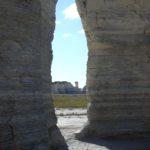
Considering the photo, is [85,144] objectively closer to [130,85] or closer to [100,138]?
[100,138]

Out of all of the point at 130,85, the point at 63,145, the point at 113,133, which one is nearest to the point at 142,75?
the point at 130,85

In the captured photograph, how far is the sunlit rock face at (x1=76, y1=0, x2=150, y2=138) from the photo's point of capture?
13322 mm

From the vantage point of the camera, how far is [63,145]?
36.4ft

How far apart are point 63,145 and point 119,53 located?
3.73 m

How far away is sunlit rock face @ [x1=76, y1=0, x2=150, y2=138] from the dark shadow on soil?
520 mm

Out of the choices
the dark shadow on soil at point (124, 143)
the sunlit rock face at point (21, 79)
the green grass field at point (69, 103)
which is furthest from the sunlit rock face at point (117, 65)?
the green grass field at point (69, 103)

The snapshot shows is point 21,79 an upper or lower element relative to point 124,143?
upper

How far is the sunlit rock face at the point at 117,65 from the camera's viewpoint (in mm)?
13322

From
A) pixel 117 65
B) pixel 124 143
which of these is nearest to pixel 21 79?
pixel 124 143

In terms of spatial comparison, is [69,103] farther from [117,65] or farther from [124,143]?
[124,143]

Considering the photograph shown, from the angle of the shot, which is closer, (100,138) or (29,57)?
(29,57)

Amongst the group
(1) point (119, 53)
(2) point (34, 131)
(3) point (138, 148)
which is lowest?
(3) point (138, 148)

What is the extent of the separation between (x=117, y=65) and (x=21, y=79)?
5.89 meters

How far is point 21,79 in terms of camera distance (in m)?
8.05
